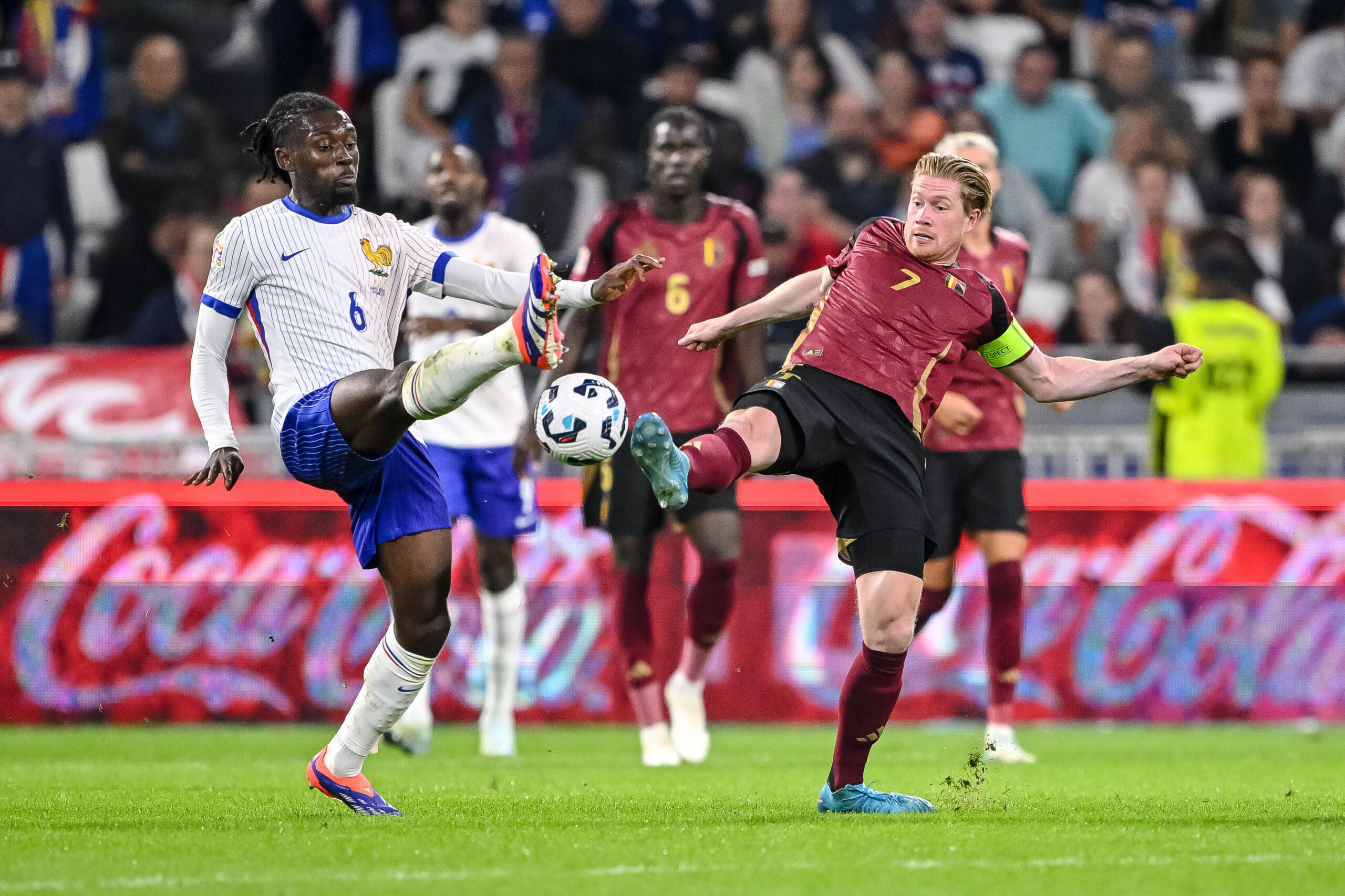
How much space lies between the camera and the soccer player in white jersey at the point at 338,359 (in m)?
5.64

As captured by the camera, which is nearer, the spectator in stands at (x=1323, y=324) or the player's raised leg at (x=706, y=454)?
the player's raised leg at (x=706, y=454)

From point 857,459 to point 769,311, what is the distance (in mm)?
613

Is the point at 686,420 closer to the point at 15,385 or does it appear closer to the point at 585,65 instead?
the point at 15,385

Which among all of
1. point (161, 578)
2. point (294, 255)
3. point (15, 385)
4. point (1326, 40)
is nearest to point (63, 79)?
point (15, 385)

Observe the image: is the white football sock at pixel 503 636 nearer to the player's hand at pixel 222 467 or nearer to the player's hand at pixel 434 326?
the player's hand at pixel 434 326

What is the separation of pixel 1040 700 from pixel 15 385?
7.15m

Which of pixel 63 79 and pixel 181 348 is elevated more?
pixel 63 79

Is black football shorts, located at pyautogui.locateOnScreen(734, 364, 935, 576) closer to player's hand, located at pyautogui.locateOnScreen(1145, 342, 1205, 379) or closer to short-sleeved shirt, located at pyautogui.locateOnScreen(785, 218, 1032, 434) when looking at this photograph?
short-sleeved shirt, located at pyautogui.locateOnScreen(785, 218, 1032, 434)

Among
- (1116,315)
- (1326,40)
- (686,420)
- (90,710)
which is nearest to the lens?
(686,420)

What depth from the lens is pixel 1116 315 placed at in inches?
531

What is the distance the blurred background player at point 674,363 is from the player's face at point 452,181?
84 cm

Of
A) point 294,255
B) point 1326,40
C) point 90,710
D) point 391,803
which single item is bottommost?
point 90,710

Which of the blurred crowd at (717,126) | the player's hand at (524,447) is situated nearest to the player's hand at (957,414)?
the player's hand at (524,447)

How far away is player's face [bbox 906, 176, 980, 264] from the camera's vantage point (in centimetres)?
570
